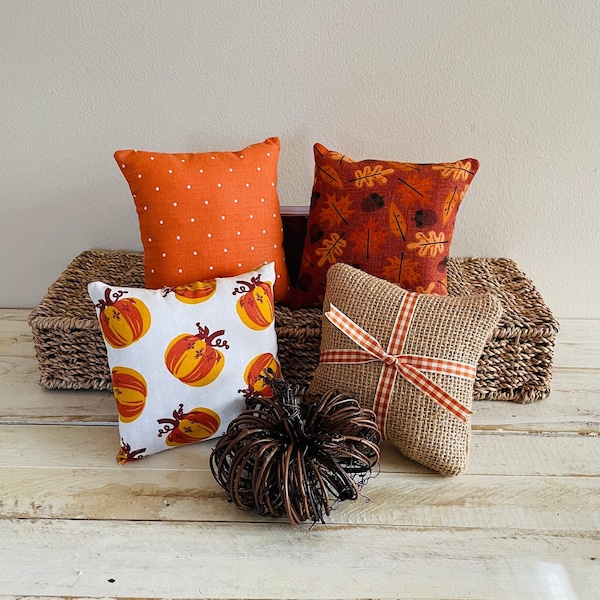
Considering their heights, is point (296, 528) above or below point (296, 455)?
below

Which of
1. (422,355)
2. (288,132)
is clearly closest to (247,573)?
(422,355)

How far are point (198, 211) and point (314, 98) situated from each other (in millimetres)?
421

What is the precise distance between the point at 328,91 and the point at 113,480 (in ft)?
3.10

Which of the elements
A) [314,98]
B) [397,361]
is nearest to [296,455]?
[397,361]

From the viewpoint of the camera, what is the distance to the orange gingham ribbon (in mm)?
1157

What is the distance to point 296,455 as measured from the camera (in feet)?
3.34

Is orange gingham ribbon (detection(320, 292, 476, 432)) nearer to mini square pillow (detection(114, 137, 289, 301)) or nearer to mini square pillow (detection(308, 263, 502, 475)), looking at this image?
mini square pillow (detection(308, 263, 502, 475))

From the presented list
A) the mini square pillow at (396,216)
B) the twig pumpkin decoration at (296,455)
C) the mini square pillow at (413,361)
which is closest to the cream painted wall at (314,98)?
the mini square pillow at (396,216)

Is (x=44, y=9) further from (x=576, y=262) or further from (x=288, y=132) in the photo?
(x=576, y=262)

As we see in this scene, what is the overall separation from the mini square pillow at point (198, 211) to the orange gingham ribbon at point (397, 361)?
0.24 metres

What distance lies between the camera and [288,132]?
60.3 inches

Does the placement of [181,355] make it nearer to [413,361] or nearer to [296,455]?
[296,455]

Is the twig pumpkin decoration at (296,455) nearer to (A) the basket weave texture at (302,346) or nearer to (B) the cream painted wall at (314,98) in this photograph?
(A) the basket weave texture at (302,346)

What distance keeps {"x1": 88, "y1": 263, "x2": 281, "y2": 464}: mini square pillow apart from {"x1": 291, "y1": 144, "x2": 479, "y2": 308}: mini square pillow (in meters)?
0.23
